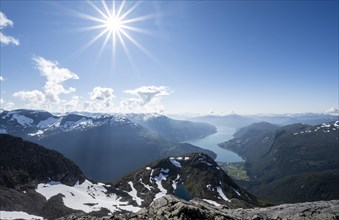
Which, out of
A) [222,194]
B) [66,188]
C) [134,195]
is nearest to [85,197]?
[66,188]

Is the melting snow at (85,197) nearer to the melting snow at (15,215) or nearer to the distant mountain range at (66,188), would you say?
the distant mountain range at (66,188)

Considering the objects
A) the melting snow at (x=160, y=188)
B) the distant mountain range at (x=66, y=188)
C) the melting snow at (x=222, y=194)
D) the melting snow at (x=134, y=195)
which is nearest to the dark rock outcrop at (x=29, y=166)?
the distant mountain range at (x=66, y=188)

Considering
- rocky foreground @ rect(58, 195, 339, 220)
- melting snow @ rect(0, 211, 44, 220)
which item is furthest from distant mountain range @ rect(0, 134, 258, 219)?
rocky foreground @ rect(58, 195, 339, 220)

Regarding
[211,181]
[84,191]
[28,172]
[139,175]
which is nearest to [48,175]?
[28,172]

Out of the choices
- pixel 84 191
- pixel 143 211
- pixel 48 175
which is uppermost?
pixel 143 211

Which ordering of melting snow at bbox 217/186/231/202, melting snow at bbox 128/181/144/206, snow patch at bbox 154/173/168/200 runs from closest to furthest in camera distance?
melting snow at bbox 128/181/144/206 < snow patch at bbox 154/173/168/200 < melting snow at bbox 217/186/231/202

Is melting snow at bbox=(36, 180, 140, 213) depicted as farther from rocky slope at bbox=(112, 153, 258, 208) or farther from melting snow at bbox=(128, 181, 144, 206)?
rocky slope at bbox=(112, 153, 258, 208)

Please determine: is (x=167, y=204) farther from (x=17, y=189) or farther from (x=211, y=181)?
(x=211, y=181)
